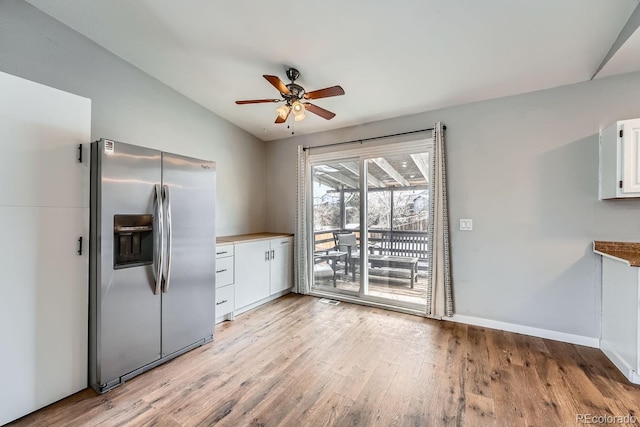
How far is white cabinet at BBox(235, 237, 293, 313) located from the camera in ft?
11.4

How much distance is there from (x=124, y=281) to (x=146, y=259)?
24 cm

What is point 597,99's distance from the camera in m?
2.64

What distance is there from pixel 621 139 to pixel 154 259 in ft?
13.5

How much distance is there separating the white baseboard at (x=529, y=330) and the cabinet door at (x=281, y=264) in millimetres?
2295

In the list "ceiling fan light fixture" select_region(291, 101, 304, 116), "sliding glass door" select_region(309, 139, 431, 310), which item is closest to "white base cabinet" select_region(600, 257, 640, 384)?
"sliding glass door" select_region(309, 139, 431, 310)

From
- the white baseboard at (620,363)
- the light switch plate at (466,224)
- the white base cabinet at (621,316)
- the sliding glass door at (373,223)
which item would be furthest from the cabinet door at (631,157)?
the sliding glass door at (373,223)

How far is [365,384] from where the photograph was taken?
2096mm

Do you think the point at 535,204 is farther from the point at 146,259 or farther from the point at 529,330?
the point at 146,259

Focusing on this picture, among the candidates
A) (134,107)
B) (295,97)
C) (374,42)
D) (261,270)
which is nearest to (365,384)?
(261,270)

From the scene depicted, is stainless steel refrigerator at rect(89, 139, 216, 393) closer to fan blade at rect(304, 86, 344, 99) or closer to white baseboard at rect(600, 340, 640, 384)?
fan blade at rect(304, 86, 344, 99)

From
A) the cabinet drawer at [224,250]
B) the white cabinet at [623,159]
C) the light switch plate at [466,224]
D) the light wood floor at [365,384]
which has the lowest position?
the light wood floor at [365,384]

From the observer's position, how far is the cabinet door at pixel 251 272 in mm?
3459

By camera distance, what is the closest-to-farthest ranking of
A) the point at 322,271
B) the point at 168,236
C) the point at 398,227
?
the point at 168,236
the point at 398,227
the point at 322,271

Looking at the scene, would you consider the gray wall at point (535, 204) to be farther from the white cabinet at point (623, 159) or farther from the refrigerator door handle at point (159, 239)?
the refrigerator door handle at point (159, 239)
